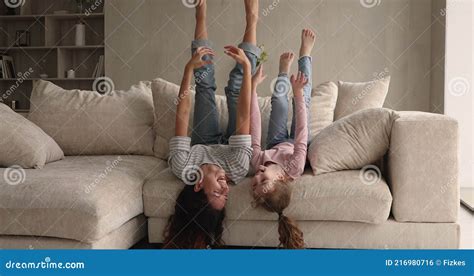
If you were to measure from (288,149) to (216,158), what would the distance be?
1.11 ft

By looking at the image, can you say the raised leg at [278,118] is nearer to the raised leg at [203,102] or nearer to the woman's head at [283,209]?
the raised leg at [203,102]

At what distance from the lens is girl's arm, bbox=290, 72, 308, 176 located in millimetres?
2303

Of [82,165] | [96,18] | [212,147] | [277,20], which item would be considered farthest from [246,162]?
[96,18]

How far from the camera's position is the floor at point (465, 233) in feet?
8.13

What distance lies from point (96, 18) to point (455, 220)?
13.5ft

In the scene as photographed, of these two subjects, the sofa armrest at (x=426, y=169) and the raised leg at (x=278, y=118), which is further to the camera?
the raised leg at (x=278, y=118)

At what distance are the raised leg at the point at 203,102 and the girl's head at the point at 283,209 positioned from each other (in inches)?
22.6

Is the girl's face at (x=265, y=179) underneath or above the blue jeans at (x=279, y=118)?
underneath

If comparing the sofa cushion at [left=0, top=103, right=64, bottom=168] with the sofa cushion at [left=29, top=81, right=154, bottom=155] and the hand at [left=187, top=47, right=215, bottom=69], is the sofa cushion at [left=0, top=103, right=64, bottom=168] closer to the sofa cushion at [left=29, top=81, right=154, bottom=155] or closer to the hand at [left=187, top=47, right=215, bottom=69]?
the sofa cushion at [left=29, top=81, right=154, bottom=155]

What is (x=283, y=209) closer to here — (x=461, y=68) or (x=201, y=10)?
(x=201, y=10)

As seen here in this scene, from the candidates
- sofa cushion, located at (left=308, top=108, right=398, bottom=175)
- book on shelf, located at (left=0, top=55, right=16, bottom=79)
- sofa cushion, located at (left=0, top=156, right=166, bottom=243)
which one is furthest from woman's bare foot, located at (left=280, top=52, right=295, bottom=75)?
book on shelf, located at (left=0, top=55, right=16, bottom=79)

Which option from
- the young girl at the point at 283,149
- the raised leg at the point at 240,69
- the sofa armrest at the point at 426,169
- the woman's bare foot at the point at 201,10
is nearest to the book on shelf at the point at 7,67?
the woman's bare foot at the point at 201,10

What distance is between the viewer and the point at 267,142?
2.63 meters

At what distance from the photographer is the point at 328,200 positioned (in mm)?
2197
